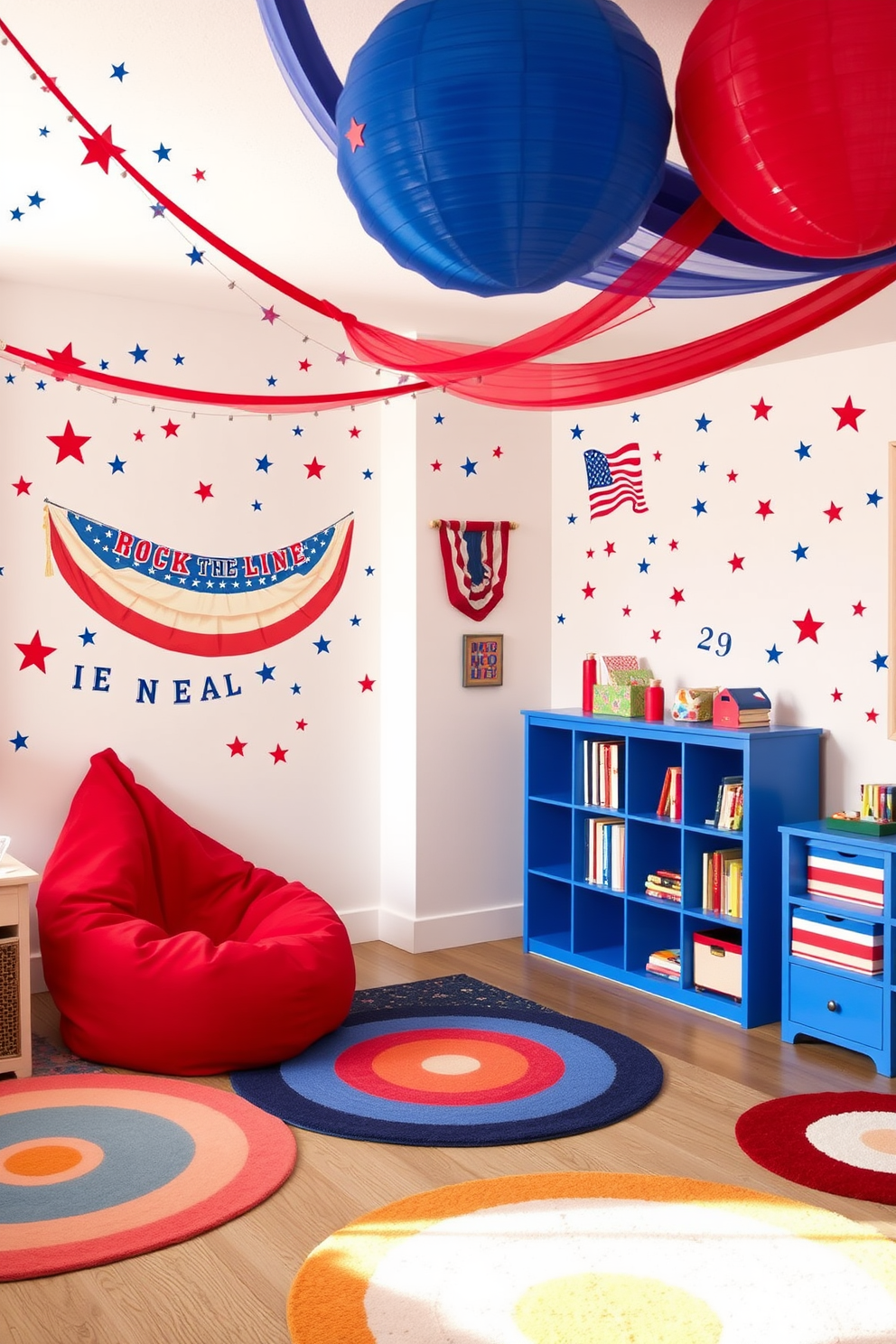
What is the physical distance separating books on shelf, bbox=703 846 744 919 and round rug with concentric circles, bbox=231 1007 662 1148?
2.01ft

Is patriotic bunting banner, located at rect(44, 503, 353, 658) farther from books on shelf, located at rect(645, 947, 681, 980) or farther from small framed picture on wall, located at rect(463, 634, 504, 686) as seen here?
books on shelf, located at rect(645, 947, 681, 980)

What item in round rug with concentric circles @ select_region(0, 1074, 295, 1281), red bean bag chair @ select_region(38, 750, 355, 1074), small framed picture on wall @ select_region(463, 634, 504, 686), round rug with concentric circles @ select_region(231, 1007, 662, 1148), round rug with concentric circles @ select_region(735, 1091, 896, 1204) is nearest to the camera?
round rug with concentric circles @ select_region(0, 1074, 295, 1281)

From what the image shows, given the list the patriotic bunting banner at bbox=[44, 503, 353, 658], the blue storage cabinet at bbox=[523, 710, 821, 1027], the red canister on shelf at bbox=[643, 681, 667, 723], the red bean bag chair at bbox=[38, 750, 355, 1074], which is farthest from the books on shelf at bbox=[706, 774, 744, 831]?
the patriotic bunting banner at bbox=[44, 503, 353, 658]

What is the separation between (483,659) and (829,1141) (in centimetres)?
258

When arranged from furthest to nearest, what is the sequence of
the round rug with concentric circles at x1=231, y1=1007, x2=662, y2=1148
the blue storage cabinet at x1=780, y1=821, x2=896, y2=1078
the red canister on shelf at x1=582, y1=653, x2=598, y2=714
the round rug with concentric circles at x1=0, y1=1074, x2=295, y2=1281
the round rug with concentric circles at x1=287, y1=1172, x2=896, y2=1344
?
1. the red canister on shelf at x1=582, y1=653, x2=598, y2=714
2. the blue storage cabinet at x1=780, y1=821, x2=896, y2=1078
3. the round rug with concentric circles at x1=231, y1=1007, x2=662, y2=1148
4. the round rug with concentric circles at x1=0, y1=1074, x2=295, y2=1281
5. the round rug with concentric circles at x1=287, y1=1172, x2=896, y2=1344

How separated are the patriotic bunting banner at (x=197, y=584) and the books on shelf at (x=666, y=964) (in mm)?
1922

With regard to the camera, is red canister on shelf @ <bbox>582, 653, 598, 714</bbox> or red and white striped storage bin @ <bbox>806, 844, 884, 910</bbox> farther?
red canister on shelf @ <bbox>582, 653, 598, 714</bbox>

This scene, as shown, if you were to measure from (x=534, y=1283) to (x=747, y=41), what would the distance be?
2288 millimetres

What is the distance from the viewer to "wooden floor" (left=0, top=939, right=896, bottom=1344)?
7.93ft

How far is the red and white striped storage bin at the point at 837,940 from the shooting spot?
3.82m

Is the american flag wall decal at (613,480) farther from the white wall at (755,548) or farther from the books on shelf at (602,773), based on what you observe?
the books on shelf at (602,773)

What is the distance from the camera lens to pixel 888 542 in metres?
4.24

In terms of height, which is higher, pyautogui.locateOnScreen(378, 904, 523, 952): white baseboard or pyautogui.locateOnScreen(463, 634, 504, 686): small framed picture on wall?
pyautogui.locateOnScreen(463, 634, 504, 686): small framed picture on wall

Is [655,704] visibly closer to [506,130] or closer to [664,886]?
[664,886]
